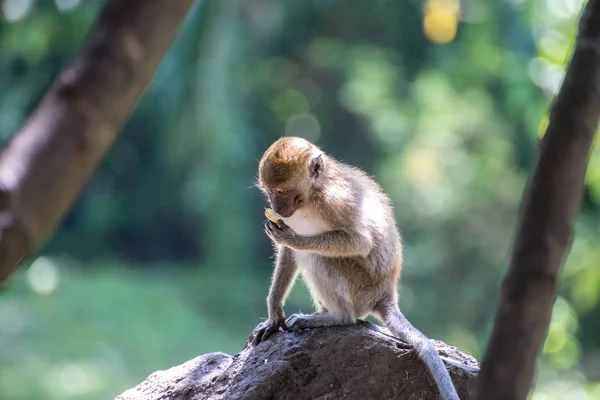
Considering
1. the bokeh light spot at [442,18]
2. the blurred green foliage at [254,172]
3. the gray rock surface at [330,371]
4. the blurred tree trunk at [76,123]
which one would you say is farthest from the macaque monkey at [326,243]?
the bokeh light spot at [442,18]

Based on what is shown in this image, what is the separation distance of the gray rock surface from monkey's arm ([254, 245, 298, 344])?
9 cm

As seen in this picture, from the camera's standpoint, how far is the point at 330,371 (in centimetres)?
336

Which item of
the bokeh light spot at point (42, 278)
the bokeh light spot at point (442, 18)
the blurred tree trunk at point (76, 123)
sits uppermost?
the bokeh light spot at point (442, 18)

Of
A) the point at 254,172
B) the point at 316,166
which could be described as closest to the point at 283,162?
the point at 316,166

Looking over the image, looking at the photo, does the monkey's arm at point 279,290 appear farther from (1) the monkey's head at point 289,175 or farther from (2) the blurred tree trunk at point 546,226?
(2) the blurred tree trunk at point 546,226

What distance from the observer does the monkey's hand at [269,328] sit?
3.67 m

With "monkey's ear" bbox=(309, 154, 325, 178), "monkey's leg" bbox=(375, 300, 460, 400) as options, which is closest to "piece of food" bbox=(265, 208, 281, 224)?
"monkey's ear" bbox=(309, 154, 325, 178)

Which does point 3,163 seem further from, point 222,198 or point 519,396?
point 222,198

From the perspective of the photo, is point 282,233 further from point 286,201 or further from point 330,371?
point 330,371

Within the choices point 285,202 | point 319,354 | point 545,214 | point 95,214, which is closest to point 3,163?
point 545,214

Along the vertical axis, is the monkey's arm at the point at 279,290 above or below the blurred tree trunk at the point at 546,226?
below

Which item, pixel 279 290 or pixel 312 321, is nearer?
pixel 312 321

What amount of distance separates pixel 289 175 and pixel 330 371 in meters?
0.94

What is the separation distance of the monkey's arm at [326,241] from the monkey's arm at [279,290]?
28 cm
